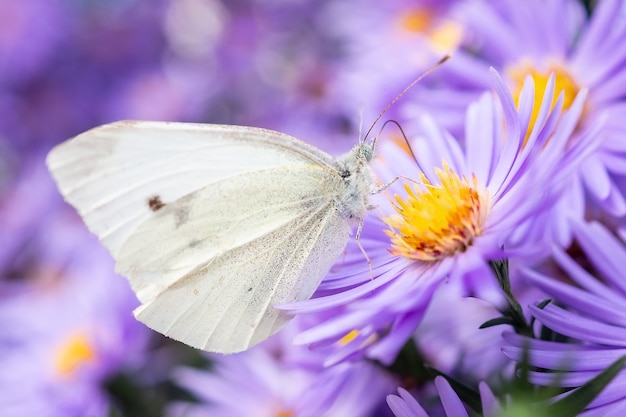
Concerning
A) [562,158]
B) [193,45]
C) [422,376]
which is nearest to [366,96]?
[422,376]

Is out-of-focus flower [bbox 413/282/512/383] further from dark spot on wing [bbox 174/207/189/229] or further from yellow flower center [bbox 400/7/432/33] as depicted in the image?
yellow flower center [bbox 400/7/432/33]

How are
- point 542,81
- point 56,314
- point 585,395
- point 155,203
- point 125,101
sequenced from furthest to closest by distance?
point 125,101 → point 56,314 → point 542,81 → point 155,203 → point 585,395

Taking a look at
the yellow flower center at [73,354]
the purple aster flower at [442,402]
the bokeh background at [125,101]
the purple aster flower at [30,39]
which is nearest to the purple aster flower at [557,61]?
the bokeh background at [125,101]

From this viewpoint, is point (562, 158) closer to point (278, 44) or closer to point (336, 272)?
point (336, 272)

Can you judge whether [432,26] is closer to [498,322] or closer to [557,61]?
[557,61]

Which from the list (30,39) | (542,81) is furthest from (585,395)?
(30,39)

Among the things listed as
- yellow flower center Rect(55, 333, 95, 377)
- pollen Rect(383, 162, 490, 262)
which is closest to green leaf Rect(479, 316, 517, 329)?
pollen Rect(383, 162, 490, 262)

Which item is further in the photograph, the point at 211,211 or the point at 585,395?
the point at 211,211

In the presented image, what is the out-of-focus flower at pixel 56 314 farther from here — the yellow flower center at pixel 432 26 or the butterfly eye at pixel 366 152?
the yellow flower center at pixel 432 26
